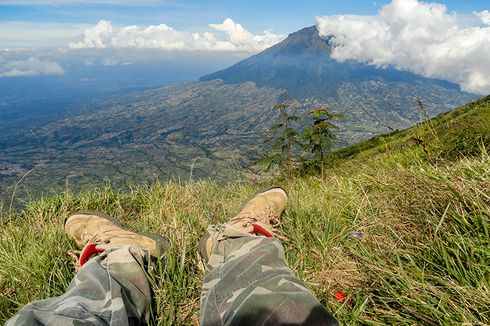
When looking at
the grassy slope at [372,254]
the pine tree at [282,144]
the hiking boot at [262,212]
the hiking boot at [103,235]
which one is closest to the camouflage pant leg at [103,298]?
the grassy slope at [372,254]

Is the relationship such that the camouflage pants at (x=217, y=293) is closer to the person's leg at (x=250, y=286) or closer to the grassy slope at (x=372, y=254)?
the person's leg at (x=250, y=286)

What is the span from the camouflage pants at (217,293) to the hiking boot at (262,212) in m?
0.43

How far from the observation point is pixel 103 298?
1853mm

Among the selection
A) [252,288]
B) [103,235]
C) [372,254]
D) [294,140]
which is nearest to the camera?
[252,288]

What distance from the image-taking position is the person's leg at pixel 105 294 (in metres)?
1.56

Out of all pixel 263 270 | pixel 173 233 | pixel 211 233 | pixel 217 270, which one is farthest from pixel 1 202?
pixel 263 270

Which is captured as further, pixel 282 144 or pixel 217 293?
pixel 282 144

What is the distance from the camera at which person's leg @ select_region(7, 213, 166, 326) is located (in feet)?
5.11

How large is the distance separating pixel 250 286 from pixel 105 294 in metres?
0.82

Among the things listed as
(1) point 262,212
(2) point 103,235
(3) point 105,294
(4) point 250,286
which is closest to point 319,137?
(1) point 262,212

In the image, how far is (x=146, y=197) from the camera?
17.0ft

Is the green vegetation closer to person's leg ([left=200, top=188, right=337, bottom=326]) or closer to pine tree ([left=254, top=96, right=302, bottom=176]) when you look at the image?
pine tree ([left=254, top=96, right=302, bottom=176])

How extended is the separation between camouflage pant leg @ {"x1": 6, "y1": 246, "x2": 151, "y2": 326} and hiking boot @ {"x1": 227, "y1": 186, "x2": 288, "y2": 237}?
0.92m

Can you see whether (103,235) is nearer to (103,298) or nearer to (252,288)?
(103,298)
